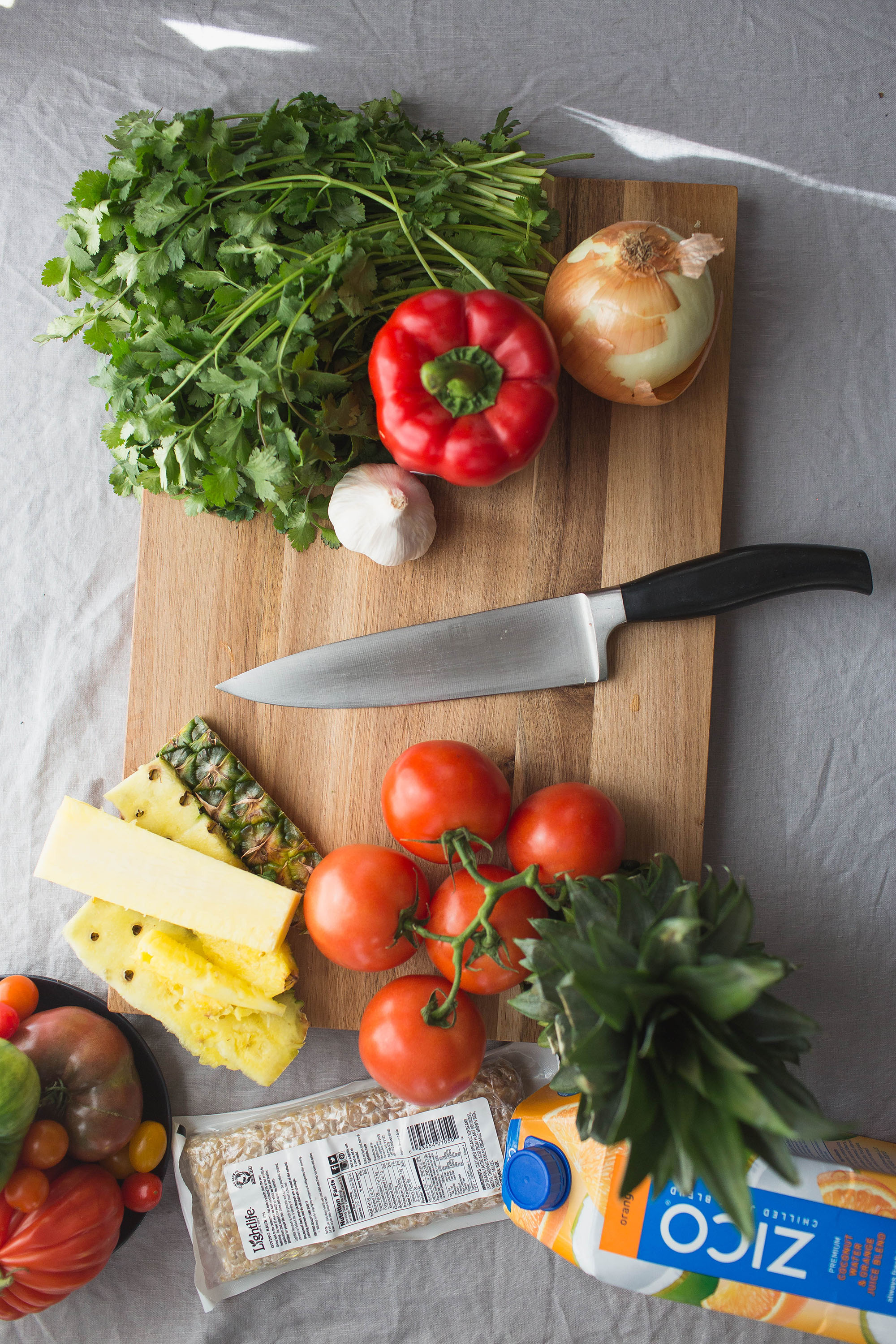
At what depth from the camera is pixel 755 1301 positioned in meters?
0.94

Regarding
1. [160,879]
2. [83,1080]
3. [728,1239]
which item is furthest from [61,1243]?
[728,1239]

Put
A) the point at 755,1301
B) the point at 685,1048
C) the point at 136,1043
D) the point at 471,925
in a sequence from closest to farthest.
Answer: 1. the point at 685,1048
2. the point at 471,925
3. the point at 755,1301
4. the point at 136,1043

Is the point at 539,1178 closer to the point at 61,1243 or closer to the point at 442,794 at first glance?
the point at 442,794

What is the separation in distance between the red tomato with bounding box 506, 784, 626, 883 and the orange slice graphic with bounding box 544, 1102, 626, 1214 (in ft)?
0.91

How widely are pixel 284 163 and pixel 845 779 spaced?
3.70 feet

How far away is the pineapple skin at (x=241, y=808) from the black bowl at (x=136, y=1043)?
306 millimetres

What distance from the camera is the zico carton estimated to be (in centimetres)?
93

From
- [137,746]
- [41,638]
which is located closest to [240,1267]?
[137,746]

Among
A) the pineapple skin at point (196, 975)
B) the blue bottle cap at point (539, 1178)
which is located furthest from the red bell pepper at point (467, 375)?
the blue bottle cap at point (539, 1178)

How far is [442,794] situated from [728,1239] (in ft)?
1.96

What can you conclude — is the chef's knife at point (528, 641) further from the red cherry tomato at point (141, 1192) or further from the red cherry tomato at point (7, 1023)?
the red cherry tomato at point (141, 1192)

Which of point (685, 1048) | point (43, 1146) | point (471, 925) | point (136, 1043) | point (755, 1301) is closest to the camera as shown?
point (685, 1048)

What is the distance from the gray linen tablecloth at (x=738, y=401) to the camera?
1192 mm

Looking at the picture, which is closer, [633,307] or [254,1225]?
[633,307]
